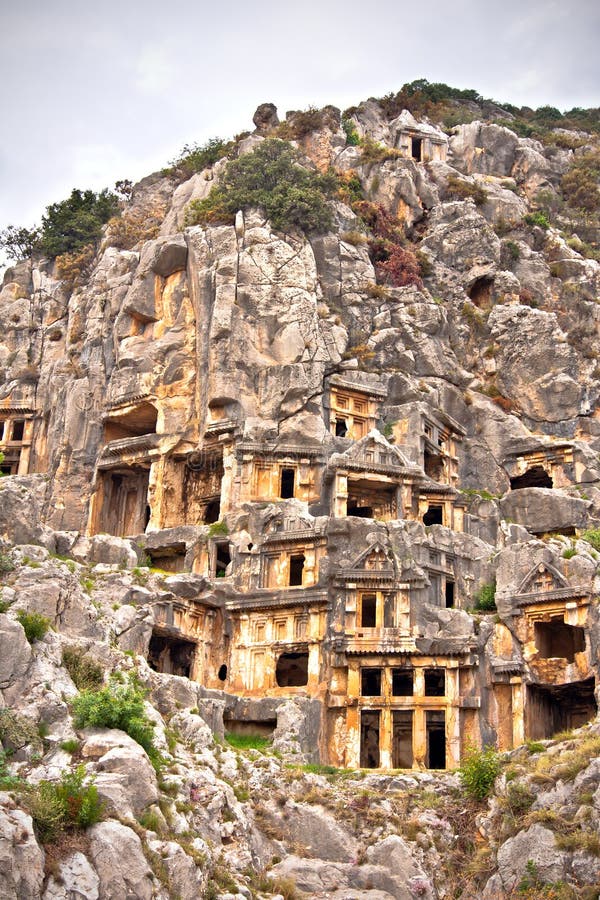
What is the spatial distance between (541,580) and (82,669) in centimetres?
2484

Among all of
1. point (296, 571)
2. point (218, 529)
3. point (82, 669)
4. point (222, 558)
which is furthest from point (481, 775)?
point (222, 558)

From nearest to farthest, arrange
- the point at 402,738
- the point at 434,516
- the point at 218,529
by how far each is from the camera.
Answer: the point at 402,738 → the point at 218,529 → the point at 434,516

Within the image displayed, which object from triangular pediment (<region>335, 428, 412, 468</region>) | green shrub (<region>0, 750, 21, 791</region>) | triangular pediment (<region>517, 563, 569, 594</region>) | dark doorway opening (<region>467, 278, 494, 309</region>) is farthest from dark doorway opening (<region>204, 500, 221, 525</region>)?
green shrub (<region>0, 750, 21, 791</region>)

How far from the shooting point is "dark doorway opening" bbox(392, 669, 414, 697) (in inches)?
1984

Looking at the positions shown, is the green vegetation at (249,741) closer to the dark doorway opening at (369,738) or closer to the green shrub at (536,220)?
the dark doorway opening at (369,738)

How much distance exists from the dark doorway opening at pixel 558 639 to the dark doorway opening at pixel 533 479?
534 inches

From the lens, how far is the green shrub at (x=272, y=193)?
65.7 metres

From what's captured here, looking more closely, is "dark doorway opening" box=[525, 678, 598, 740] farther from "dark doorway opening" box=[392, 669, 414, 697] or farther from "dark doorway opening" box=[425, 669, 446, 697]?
"dark doorway opening" box=[392, 669, 414, 697]

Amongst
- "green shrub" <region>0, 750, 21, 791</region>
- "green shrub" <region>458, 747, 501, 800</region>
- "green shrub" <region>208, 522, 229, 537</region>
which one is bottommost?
"green shrub" <region>0, 750, 21, 791</region>

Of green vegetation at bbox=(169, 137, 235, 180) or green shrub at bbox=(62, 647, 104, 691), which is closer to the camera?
green shrub at bbox=(62, 647, 104, 691)

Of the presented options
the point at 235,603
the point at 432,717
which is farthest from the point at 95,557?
the point at 432,717

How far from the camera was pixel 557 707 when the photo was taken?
50.6 m

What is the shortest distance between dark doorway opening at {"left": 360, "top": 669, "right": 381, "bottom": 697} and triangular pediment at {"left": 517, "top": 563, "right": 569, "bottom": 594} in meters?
7.73

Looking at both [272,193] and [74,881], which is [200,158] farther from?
[74,881]
